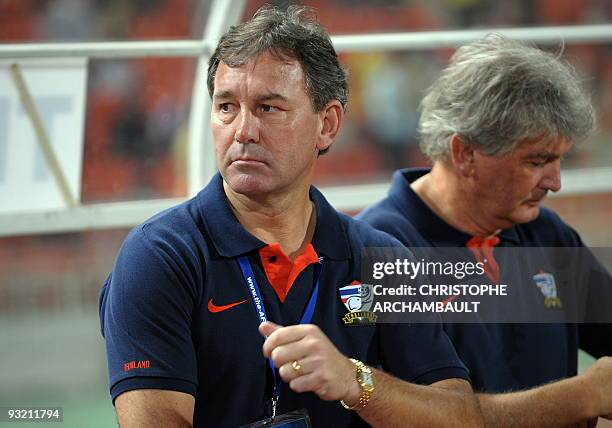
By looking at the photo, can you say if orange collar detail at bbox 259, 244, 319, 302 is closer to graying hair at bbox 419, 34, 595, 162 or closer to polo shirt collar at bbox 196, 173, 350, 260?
polo shirt collar at bbox 196, 173, 350, 260

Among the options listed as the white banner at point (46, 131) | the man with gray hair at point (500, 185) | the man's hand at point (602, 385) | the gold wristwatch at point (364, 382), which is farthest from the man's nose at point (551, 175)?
the white banner at point (46, 131)

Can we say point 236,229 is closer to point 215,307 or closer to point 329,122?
point 215,307

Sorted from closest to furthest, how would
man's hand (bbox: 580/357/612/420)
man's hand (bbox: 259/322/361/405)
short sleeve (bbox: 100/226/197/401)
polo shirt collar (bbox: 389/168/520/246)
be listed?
man's hand (bbox: 259/322/361/405), short sleeve (bbox: 100/226/197/401), man's hand (bbox: 580/357/612/420), polo shirt collar (bbox: 389/168/520/246)

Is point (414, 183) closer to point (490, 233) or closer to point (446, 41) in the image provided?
point (490, 233)

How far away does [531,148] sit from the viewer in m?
2.67

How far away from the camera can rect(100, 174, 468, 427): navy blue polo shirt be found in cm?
191

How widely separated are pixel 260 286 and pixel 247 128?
330 mm

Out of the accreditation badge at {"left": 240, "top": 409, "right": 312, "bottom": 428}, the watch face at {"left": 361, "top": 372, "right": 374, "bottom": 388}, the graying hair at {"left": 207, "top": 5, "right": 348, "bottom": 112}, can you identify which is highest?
the graying hair at {"left": 207, "top": 5, "right": 348, "bottom": 112}

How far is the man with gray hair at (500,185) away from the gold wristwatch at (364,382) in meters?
0.71

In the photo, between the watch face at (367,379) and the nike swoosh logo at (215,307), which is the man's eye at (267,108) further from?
the watch face at (367,379)

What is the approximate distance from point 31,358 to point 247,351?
4.71 meters

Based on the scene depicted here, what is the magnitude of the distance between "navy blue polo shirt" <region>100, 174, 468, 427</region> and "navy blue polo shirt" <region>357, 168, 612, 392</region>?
0.40 meters

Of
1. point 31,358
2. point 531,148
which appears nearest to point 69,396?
point 31,358

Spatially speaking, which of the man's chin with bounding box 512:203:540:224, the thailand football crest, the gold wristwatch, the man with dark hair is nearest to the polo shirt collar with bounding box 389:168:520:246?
the man's chin with bounding box 512:203:540:224
